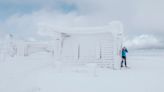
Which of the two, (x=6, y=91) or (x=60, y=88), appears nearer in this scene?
(x=60, y=88)

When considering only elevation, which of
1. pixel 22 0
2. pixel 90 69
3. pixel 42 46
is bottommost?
pixel 90 69

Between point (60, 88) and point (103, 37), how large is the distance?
7617 millimetres

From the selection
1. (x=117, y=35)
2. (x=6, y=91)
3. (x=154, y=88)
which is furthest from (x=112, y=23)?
(x=6, y=91)

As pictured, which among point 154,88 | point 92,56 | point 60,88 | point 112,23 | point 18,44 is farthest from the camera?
point 18,44

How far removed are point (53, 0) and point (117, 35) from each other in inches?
217

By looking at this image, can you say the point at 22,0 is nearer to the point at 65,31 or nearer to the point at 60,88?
the point at 65,31

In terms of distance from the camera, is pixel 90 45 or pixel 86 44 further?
pixel 86 44

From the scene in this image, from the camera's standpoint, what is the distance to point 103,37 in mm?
13438

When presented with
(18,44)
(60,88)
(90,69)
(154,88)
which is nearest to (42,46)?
(18,44)

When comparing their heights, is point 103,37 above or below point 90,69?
above

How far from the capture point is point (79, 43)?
14367 mm

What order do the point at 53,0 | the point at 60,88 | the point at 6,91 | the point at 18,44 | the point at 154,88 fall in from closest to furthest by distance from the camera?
the point at 154,88 < the point at 60,88 < the point at 6,91 < the point at 53,0 < the point at 18,44

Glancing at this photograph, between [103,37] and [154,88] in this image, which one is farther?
[103,37]

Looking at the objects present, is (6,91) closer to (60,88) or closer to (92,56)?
(60,88)
